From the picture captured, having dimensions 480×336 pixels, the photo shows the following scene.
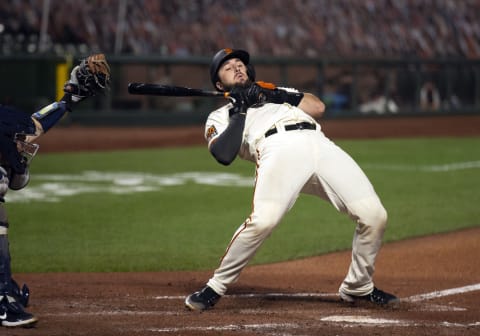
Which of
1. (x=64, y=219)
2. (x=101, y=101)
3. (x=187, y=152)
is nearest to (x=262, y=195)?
(x=64, y=219)

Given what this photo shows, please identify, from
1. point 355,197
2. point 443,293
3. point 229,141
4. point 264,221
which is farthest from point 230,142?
point 443,293

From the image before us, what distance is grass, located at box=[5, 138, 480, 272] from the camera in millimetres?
7984

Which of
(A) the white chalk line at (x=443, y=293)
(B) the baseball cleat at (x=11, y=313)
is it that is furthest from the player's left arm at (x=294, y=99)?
(B) the baseball cleat at (x=11, y=313)

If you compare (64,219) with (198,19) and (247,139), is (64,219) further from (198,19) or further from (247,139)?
(198,19)

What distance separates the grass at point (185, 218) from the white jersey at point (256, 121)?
2.25m

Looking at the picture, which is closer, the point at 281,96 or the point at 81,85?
the point at 81,85

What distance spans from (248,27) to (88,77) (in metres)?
20.6

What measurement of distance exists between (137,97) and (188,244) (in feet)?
43.7

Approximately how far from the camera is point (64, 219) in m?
9.96

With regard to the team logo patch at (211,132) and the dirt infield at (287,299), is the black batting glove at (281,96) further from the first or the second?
the dirt infield at (287,299)

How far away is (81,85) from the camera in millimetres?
5316

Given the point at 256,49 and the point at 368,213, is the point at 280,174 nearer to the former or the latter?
the point at 368,213

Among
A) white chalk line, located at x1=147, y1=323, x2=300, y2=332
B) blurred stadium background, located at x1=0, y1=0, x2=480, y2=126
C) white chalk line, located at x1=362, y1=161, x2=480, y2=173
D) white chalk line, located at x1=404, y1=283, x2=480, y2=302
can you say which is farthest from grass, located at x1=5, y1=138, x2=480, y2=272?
blurred stadium background, located at x1=0, y1=0, x2=480, y2=126

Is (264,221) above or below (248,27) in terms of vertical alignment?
below
